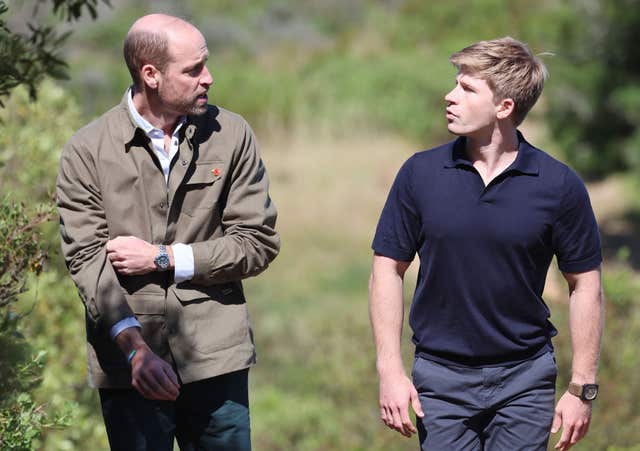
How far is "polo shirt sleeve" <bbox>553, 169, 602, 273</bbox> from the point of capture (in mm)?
3361

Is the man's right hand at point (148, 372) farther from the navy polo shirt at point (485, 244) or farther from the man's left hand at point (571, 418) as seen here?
the man's left hand at point (571, 418)

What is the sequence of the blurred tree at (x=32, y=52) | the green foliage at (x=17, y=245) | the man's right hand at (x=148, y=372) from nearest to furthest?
the man's right hand at (x=148, y=372) → the green foliage at (x=17, y=245) → the blurred tree at (x=32, y=52)

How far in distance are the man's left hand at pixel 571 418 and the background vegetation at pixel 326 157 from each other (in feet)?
4.96

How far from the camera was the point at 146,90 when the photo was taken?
3418 mm

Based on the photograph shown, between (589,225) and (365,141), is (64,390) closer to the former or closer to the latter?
(589,225)

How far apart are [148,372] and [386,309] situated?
73 cm

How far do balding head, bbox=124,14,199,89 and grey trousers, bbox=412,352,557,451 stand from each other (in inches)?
48.2

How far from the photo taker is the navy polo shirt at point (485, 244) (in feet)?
10.9

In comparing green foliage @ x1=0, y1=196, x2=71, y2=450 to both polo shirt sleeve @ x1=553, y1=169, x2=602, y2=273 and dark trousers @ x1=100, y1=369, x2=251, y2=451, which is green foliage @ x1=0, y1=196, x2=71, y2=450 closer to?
dark trousers @ x1=100, y1=369, x2=251, y2=451

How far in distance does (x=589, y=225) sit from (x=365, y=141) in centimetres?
1883

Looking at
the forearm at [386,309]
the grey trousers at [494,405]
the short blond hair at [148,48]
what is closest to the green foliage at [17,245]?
the short blond hair at [148,48]

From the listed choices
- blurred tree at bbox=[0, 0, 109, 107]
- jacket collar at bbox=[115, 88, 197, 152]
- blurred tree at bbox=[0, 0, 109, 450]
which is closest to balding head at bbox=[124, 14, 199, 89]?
jacket collar at bbox=[115, 88, 197, 152]

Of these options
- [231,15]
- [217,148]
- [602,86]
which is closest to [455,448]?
[217,148]

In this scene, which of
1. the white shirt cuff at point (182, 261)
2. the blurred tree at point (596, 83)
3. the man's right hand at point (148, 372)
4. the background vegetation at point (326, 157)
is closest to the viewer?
the man's right hand at point (148, 372)
